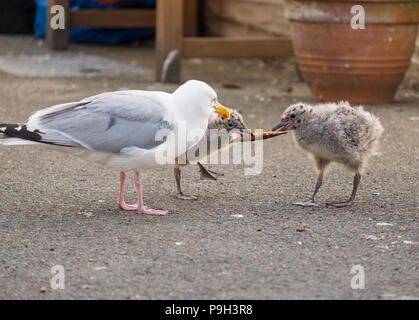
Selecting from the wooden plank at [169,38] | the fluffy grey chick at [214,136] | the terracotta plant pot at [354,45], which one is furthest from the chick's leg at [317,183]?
the wooden plank at [169,38]

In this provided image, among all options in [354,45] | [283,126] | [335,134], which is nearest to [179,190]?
[283,126]

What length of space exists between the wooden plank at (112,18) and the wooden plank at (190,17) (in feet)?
3.13

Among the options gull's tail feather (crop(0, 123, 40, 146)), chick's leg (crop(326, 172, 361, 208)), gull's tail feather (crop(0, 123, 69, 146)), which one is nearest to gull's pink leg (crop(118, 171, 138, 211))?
gull's tail feather (crop(0, 123, 69, 146))

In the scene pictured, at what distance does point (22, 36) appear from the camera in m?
11.9

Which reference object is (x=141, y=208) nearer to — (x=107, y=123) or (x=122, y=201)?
(x=122, y=201)

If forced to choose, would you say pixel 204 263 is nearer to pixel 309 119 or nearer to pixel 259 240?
pixel 259 240

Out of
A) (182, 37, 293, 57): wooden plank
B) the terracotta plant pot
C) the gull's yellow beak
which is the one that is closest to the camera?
the gull's yellow beak

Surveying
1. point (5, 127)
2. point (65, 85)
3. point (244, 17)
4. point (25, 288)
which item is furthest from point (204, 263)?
point (244, 17)

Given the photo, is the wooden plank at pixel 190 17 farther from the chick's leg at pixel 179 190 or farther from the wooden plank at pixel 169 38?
the chick's leg at pixel 179 190

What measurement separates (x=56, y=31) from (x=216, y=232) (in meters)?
7.20

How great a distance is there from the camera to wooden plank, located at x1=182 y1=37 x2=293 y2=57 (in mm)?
8297

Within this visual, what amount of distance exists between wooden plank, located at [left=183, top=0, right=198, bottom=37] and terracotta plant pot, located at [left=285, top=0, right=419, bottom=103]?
175 inches

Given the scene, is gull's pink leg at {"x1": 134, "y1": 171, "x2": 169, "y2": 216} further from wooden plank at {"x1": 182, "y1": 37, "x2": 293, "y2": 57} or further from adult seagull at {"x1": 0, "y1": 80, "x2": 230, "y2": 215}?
wooden plank at {"x1": 182, "y1": 37, "x2": 293, "y2": 57}

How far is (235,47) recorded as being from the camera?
8492 millimetres
